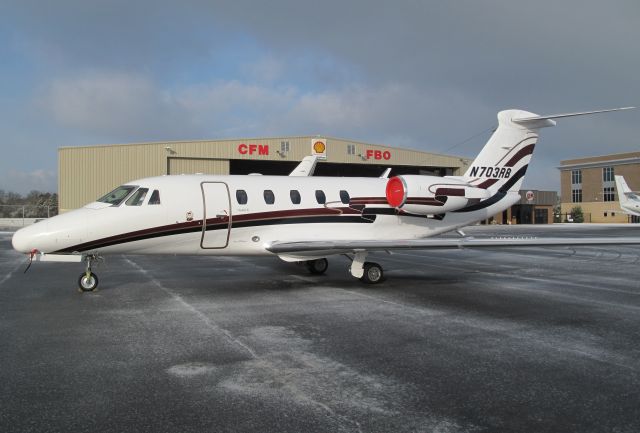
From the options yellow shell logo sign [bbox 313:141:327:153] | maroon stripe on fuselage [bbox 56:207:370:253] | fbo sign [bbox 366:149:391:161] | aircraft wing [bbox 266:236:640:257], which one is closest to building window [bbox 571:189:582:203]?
fbo sign [bbox 366:149:391:161]

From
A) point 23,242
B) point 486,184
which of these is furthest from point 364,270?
point 23,242

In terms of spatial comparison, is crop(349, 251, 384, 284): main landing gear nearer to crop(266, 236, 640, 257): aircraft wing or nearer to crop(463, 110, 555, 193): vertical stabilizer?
crop(266, 236, 640, 257): aircraft wing

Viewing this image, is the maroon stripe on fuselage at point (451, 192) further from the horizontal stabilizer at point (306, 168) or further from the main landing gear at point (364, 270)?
the horizontal stabilizer at point (306, 168)

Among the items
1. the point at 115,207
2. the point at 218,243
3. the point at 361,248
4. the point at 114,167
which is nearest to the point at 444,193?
the point at 361,248

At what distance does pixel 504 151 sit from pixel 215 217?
853 centimetres

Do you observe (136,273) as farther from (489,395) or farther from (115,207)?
(489,395)

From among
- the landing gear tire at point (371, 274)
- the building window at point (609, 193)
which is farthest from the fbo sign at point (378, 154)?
the building window at point (609, 193)

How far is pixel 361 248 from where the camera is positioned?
1138 cm

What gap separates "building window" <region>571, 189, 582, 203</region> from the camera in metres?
96.7

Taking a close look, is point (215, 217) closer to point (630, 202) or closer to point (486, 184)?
point (486, 184)

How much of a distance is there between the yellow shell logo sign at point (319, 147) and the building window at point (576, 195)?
73463mm

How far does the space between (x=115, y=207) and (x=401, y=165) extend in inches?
1505

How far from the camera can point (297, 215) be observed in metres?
12.6

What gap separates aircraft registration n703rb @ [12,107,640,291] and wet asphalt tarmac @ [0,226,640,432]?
1020mm
